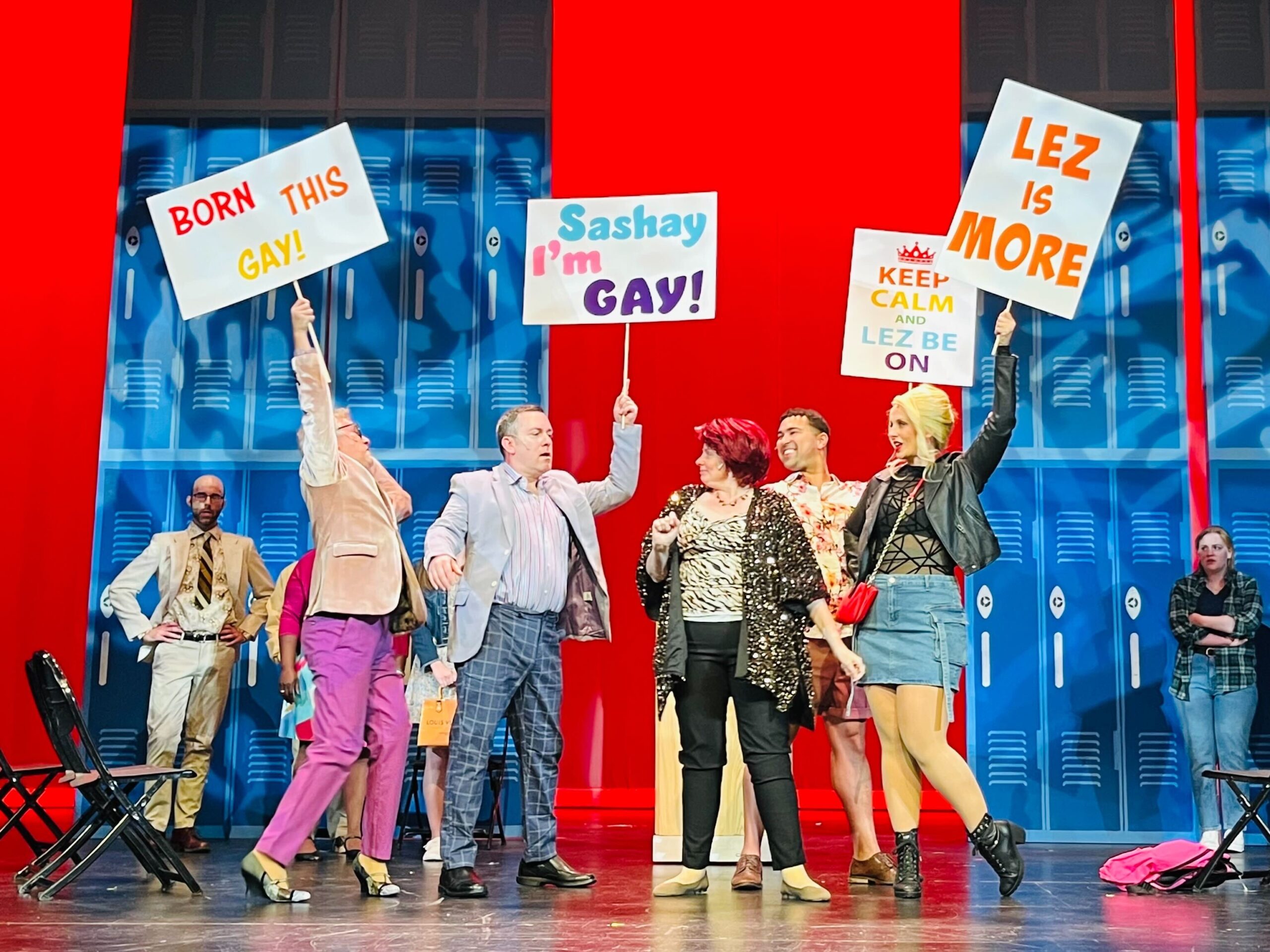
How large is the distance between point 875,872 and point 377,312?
152 inches

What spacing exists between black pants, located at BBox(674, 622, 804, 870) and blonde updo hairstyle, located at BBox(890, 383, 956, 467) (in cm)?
76

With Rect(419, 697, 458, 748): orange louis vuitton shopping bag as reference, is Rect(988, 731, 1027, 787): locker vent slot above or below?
below

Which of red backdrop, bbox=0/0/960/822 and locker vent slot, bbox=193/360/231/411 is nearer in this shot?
red backdrop, bbox=0/0/960/822

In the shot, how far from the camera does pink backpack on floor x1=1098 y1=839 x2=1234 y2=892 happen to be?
4.32 metres

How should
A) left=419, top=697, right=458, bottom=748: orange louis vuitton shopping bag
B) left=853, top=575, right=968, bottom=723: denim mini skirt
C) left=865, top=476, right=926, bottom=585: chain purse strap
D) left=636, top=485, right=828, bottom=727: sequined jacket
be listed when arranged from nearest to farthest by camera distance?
left=636, top=485, right=828, bottom=727: sequined jacket, left=853, top=575, right=968, bottom=723: denim mini skirt, left=865, top=476, right=926, bottom=585: chain purse strap, left=419, top=697, right=458, bottom=748: orange louis vuitton shopping bag

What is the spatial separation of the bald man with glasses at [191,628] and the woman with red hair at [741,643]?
261 centimetres

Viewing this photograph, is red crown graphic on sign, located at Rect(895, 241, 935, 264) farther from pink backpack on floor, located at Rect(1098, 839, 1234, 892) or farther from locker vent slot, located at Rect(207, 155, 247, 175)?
locker vent slot, located at Rect(207, 155, 247, 175)

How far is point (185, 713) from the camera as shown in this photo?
18.9 ft

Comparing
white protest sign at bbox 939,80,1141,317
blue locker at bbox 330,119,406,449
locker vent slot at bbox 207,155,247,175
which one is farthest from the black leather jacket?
locker vent slot at bbox 207,155,247,175

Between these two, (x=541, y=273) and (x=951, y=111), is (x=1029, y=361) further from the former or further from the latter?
(x=541, y=273)

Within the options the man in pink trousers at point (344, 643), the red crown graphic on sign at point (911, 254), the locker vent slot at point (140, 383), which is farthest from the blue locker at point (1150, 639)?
the locker vent slot at point (140, 383)

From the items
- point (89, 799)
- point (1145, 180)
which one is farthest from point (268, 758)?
point (1145, 180)

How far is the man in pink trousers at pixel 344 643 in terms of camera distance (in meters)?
3.83

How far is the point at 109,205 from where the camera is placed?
6.98 metres
